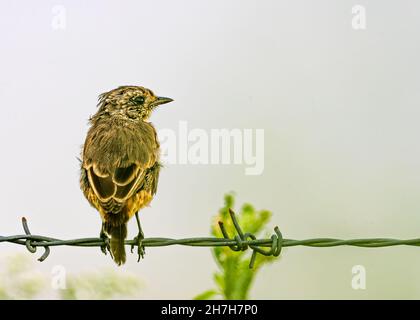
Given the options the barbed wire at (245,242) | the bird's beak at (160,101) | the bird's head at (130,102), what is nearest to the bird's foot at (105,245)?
the barbed wire at (245,242)

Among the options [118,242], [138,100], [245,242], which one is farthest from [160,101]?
[245,242]

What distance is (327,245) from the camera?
4117mm

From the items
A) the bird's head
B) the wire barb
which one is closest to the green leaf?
the wire barb

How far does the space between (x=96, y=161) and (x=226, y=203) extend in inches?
66.7

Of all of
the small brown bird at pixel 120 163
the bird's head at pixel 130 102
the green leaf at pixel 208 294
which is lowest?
the green leaf at pixel 208 294

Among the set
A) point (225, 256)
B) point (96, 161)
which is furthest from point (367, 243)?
point (96, 161)

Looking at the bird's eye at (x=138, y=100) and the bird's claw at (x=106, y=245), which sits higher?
the bird's eye at (x=138, y=100)

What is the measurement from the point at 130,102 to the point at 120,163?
134cm

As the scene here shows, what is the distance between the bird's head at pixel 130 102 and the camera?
6387mm

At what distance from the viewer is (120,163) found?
5.25 metres

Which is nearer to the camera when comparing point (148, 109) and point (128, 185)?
point (128, 185)

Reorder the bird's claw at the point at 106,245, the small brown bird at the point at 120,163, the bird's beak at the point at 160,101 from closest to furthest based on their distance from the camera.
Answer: the bird's claw at the point at 106,245, the small brown bird at the point at 120,163, the bird's beak at the point at 160,101

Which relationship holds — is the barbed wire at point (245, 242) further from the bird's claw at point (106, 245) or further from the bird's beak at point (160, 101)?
the bird's beak at point (160, 101)
